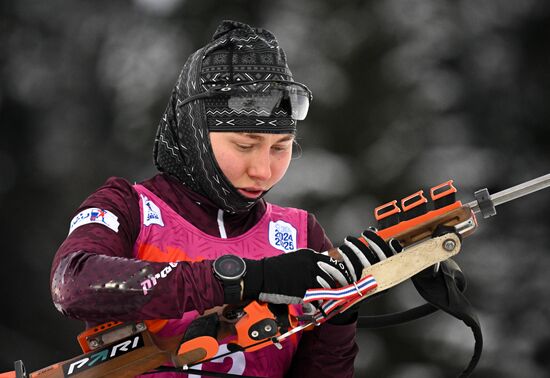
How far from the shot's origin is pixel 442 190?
87.7 inches

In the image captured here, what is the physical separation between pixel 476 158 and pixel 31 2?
2.14 m

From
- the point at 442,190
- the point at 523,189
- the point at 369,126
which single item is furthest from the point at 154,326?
the point at 369,126

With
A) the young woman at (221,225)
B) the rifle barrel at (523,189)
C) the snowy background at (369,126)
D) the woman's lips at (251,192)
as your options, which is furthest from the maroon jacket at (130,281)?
the snowy background at (369,126)

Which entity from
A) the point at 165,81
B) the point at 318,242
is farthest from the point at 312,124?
the point at 318,242

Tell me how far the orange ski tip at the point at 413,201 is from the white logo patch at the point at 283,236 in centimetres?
41

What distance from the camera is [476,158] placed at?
4449 millimetres

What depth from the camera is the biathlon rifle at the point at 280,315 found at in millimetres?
2109

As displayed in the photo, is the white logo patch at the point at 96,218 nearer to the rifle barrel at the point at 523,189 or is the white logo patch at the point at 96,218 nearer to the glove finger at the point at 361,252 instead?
the glove finger at the point at 361,252

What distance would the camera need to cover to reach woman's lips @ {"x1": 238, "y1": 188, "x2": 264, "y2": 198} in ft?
7.80

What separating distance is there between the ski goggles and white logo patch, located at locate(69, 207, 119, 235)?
0.38 metres

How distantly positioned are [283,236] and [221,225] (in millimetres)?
174

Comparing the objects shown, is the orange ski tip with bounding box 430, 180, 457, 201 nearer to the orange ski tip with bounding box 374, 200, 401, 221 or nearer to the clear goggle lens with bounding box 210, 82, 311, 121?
the orange ski tip with bounding box 374, 200, 401, 221

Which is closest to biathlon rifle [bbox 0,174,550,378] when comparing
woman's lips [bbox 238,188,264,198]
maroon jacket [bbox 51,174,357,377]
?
maroon jacket [bbox 51,174,357,377]

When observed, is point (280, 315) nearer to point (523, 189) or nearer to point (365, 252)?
point (365, 252)
